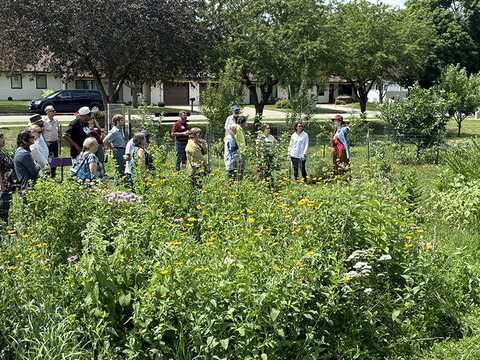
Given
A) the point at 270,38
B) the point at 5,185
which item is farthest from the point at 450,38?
the point at 5,185

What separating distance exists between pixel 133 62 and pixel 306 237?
20.3 meters

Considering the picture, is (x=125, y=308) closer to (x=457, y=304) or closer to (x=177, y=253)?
(x=177, y=253)

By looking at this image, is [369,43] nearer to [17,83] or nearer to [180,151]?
[180,151]

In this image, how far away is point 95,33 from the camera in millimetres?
20938

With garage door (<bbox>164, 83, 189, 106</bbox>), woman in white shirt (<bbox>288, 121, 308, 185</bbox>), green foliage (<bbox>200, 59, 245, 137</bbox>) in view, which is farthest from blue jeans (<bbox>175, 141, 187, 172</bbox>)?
garage door (<bbox>164, 83, 189, 106</bbox>)

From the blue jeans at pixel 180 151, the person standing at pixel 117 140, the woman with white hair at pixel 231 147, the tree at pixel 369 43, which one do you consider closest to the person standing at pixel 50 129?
the person standing at pixel 117 140

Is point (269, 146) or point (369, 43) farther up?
point (369, 43)

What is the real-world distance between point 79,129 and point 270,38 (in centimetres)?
1643

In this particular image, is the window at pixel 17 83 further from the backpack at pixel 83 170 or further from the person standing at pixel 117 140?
the backpack at pixel 83 170

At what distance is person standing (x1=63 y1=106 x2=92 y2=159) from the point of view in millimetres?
10164

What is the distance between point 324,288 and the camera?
4.27 meters

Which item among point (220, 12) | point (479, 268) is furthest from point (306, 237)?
point (220, 12)

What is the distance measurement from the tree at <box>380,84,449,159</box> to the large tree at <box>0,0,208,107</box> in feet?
38.6

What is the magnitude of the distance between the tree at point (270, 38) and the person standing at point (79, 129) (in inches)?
578
